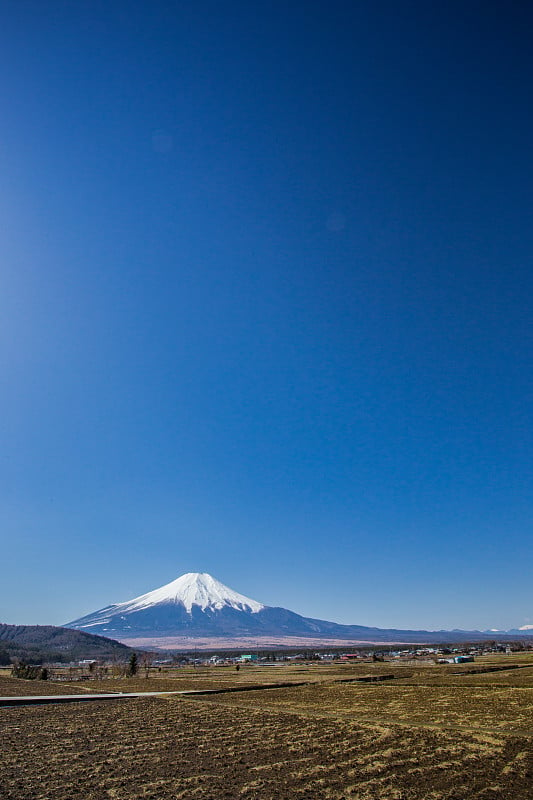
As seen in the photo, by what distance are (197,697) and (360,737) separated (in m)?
26.3

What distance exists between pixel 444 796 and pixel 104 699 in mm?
35949

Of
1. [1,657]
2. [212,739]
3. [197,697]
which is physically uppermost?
[212,739]

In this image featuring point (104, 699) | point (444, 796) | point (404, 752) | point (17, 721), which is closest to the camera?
point (444, 796)

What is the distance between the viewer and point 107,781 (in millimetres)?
14312

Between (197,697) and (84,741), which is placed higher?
(84,741)

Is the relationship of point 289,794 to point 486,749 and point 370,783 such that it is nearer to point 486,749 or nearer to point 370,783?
point 370,783

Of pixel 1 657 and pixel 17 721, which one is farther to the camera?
pixel 1 657

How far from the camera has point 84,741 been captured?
20.3m

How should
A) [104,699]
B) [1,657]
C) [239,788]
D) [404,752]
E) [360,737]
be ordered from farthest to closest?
1. [1,657]
2. [104,699]
3. [360,737]
4. [404,752]
5. [239,788]

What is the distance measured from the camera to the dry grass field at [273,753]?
1341 centimetres

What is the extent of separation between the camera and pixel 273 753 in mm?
17688

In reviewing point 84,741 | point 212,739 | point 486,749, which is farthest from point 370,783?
point 84,741

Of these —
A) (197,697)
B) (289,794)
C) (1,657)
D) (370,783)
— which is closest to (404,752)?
(370,783)

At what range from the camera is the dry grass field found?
13.4 meters
